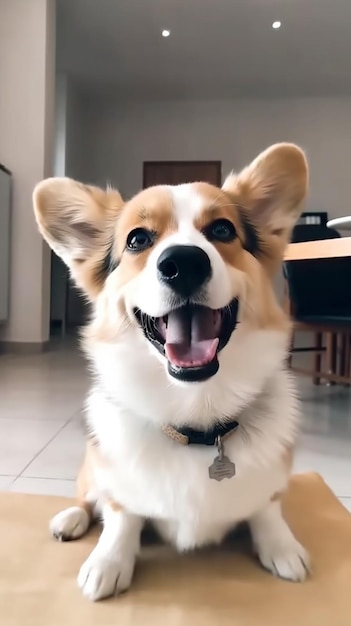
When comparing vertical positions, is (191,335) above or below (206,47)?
below

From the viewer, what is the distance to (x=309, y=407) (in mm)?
2355

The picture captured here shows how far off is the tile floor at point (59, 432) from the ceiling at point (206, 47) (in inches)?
130

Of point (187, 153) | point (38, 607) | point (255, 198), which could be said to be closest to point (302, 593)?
point (38, 607)

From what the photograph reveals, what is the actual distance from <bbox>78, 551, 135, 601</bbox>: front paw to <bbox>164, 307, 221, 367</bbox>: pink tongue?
0.34 m

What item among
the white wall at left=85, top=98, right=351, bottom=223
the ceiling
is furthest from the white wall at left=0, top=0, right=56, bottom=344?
the white wall at left=85, top=98, right=351, bottom=223

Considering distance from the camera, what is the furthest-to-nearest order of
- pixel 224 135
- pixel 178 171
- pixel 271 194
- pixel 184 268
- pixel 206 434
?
pixel 178 171 < pixel 224 135 < pixel 271 194 < pixel 206 434 < pixel 184 268

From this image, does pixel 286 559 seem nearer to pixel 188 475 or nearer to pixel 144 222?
pixel 188 475

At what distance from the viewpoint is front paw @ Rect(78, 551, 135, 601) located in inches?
33.7

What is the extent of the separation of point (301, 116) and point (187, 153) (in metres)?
1.43

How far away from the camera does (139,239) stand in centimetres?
95

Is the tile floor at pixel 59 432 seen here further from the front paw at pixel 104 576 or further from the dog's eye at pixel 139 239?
the dog's eye at pixel 139 239

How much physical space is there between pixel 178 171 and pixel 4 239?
3.38m

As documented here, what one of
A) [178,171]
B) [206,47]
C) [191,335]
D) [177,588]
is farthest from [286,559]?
[178,171]

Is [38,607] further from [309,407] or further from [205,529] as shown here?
[309,407]
